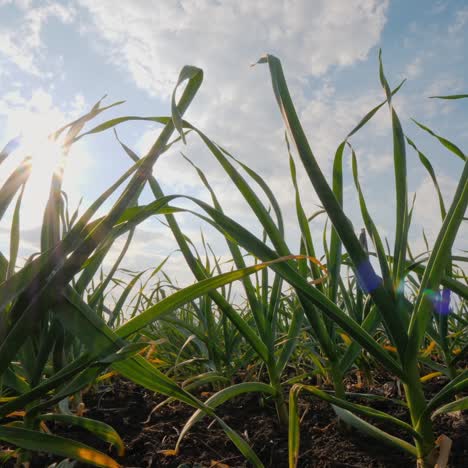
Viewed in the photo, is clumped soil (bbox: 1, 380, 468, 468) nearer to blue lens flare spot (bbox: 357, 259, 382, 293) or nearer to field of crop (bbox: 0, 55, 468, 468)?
field of crop (bbox: 0, 55, 468, 468)

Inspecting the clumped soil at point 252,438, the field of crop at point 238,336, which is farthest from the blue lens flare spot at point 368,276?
the clumped soil at point 252,438

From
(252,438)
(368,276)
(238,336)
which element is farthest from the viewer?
(238,336)

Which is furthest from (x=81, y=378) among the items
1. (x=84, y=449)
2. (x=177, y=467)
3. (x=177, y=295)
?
(x=177, y=467)

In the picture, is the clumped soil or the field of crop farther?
the clumped soil

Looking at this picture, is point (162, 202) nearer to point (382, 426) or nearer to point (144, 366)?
point (144, 366)

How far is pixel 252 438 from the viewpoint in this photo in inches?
35.6

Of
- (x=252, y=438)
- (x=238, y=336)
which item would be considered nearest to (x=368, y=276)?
(x=252, y=438)

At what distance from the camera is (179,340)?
179 centimetres

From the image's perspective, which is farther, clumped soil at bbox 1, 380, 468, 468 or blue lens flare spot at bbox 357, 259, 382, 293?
clumped soil at bbox 1, 380, 468, 468

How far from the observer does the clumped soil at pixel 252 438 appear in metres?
0.77

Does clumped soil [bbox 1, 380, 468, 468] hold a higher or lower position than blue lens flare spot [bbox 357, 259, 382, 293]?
lower

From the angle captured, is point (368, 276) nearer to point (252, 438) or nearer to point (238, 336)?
point (252, 438)

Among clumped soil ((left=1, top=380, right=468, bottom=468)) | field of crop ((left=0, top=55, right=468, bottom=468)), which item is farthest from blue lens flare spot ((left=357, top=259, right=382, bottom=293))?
clumped soil ((left=1, top=380, right=468, bottom=468))

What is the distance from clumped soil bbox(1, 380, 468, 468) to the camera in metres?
0.77
